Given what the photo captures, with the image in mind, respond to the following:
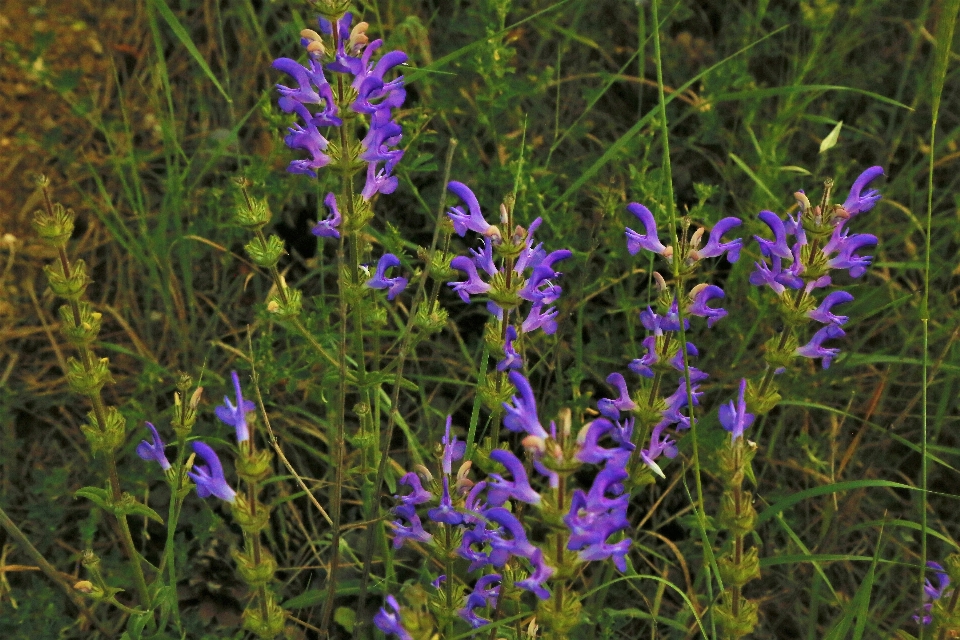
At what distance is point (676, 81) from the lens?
3.62 m

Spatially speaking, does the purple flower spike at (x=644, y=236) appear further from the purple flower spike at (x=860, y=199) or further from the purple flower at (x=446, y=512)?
the purple flower at (x=446, y=512)

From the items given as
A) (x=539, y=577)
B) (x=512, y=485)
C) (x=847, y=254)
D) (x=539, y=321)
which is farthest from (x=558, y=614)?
(x=847, y=254)

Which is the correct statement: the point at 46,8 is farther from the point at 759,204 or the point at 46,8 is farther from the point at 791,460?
the point at 791,460

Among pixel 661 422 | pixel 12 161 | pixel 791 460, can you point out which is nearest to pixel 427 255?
pixel 661 422

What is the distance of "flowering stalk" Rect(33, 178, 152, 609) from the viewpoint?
198 cm

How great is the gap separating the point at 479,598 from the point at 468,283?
66cm

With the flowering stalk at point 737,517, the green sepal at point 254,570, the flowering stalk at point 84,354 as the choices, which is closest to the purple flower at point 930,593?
the flowering stalk at point 737,517

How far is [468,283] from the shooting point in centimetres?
203

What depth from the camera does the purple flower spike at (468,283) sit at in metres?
2.01

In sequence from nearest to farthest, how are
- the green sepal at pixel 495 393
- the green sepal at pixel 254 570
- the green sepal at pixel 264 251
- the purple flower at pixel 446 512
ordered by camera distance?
1. the green sepal at pixel 254 570
2. the purple flower at pixel 446 512
3. the green sepal at pixel 495 393
4. the green sepal at pixel 264 251

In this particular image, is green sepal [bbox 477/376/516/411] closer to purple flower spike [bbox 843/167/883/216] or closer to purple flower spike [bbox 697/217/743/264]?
purple flower spike [bbox 697/217/743/264]

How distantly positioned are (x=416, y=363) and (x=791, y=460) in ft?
3.94

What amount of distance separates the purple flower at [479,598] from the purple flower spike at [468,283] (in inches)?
22.9

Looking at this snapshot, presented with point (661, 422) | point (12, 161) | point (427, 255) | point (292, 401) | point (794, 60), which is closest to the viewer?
point (427, 255)
